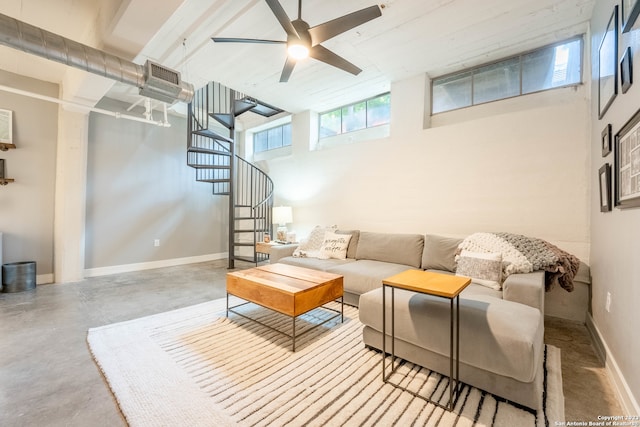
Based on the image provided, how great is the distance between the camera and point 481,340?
1.45 meters

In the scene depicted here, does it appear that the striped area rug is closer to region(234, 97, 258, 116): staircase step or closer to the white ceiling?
the white ceiling

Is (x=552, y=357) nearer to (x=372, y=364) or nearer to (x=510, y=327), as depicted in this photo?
(x=510, y=327)

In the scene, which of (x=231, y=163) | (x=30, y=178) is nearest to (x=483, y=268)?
(x=231, y=163)

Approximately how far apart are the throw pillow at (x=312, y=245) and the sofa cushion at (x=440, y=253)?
56.0 inches

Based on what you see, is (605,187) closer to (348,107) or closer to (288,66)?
(288,66)

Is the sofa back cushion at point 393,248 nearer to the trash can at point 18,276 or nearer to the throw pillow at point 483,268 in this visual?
the throw pillow at point 483,268

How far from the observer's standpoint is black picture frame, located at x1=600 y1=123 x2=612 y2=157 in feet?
6.08

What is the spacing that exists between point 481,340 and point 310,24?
3071mm

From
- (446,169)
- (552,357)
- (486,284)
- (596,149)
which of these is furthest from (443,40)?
(552,357)

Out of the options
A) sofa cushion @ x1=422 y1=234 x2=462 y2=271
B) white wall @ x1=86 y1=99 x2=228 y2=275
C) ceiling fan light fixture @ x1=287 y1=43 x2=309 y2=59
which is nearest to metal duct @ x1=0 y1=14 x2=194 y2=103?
ceiling fan light fixture @ x1=287 y1=43 x2=309 y2=59

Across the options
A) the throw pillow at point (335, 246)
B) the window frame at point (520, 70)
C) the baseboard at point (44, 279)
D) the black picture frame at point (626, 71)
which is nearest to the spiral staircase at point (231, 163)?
the throw pillow at point (335, 246)

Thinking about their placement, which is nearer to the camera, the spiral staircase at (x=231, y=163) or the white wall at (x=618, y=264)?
the white wall at (x=618, y=264)

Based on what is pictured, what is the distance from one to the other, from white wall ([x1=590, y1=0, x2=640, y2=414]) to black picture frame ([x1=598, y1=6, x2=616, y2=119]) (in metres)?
0.06

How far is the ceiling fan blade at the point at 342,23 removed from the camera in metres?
1.93
